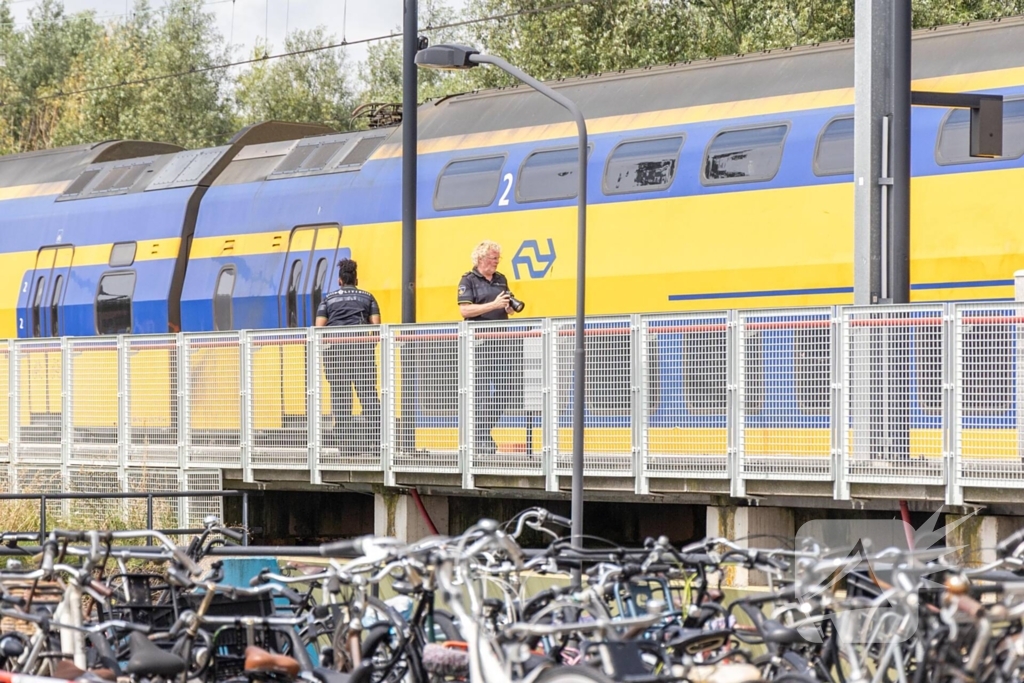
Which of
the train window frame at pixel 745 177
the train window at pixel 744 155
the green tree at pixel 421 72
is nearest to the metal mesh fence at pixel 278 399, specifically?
the train window frame at pixel 745 177

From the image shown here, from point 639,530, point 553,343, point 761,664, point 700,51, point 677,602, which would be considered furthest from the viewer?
point 700,51

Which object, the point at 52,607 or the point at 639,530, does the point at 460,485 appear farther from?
the point at 52,607

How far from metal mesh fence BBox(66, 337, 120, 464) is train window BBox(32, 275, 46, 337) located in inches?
279

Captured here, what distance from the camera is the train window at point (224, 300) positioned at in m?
23.7

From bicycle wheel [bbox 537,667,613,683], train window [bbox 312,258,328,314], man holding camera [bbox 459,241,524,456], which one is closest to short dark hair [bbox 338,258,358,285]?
man holding camera [bbox 459,241,524,456]

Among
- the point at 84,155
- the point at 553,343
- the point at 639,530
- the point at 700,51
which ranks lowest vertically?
the point at 639,530

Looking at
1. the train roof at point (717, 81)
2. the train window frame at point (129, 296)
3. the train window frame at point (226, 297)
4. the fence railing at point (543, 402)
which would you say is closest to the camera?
the fence railing at point (543, 402)

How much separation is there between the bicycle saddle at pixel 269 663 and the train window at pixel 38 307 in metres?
20.2

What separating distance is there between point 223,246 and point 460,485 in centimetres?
854

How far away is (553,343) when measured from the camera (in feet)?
51.6

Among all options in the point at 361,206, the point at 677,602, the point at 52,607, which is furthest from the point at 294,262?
the point at 677,602

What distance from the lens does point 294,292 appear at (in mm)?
22766

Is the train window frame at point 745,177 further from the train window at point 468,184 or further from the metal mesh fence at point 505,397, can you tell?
the metal mesh fence at point 505,397

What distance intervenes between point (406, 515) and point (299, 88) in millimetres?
49647
